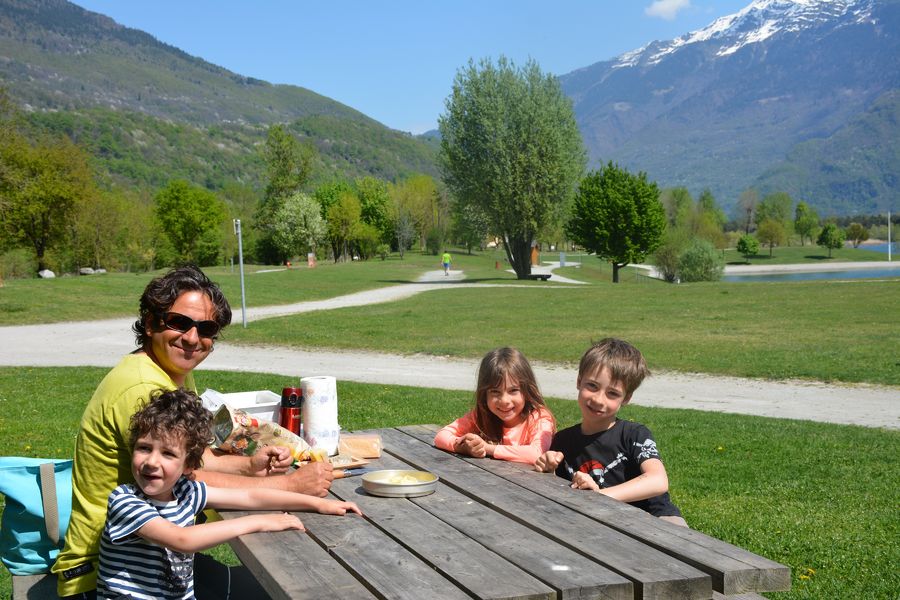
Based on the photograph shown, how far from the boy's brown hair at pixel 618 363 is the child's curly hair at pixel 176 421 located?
5.41 feet

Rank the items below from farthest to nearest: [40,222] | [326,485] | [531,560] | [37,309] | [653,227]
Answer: [653,227]
[40,222]
[37,309]
[326,485]
[531,560]

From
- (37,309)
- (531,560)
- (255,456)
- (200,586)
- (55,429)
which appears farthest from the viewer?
(37,309)

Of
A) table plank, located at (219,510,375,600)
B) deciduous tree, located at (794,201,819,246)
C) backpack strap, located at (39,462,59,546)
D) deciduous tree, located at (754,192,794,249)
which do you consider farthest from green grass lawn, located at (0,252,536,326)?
deciduous tree, located at (754,192,794,249)

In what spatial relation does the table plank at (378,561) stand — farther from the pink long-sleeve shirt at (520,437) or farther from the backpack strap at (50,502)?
the pink long-sleeve shirt at (520,437)

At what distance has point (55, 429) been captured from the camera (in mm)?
8977

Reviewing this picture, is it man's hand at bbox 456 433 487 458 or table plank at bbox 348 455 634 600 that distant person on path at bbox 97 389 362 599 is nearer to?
table plank at bbox 348 455 634 600

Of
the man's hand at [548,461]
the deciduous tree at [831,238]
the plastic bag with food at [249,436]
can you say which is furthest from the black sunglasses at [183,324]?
the deciduous tree at [831,238]

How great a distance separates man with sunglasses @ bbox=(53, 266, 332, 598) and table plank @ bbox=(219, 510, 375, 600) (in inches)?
19.2

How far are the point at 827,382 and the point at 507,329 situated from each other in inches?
331

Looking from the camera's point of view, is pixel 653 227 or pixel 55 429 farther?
pixel 653 227

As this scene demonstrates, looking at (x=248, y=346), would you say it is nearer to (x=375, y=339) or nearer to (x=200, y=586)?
(x=375, y=339)

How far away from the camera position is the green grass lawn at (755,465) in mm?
5168

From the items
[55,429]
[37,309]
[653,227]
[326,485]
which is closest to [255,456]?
[326,485]

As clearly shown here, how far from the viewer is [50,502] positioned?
11.3 ft
